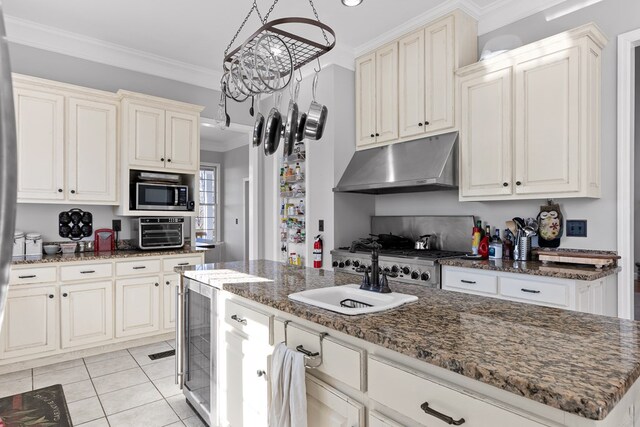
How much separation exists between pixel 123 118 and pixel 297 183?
74.7 inches

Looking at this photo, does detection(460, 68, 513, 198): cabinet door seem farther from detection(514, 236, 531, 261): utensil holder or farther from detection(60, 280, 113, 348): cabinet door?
detection(60, 280, 113, 348): cabinet door

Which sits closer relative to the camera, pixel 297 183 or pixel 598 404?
pixel 598 404

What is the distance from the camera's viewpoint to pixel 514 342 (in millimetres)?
1124

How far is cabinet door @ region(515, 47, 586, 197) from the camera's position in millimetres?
2654

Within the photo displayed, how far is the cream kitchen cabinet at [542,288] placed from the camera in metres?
2.41

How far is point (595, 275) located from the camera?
2.36m

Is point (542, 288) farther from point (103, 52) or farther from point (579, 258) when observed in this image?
point (103, 52)

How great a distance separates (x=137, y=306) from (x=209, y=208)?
184 inches

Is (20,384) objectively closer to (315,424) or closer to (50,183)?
(50,183)

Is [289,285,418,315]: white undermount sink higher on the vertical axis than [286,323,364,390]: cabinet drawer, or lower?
higher

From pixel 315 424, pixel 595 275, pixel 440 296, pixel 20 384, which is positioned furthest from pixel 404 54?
pixel 20 384

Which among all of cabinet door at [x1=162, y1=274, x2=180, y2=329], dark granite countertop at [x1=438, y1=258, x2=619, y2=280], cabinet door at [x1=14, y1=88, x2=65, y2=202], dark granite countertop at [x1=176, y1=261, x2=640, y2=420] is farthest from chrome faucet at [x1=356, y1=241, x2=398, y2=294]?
cabinet door at [x1=14, y1=88, x2=65, y2=202]

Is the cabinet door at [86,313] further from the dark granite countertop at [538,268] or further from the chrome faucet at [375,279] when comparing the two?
the dark granite countertop at [538,268]

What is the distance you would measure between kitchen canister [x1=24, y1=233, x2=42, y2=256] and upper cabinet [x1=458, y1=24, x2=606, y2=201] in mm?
3717
